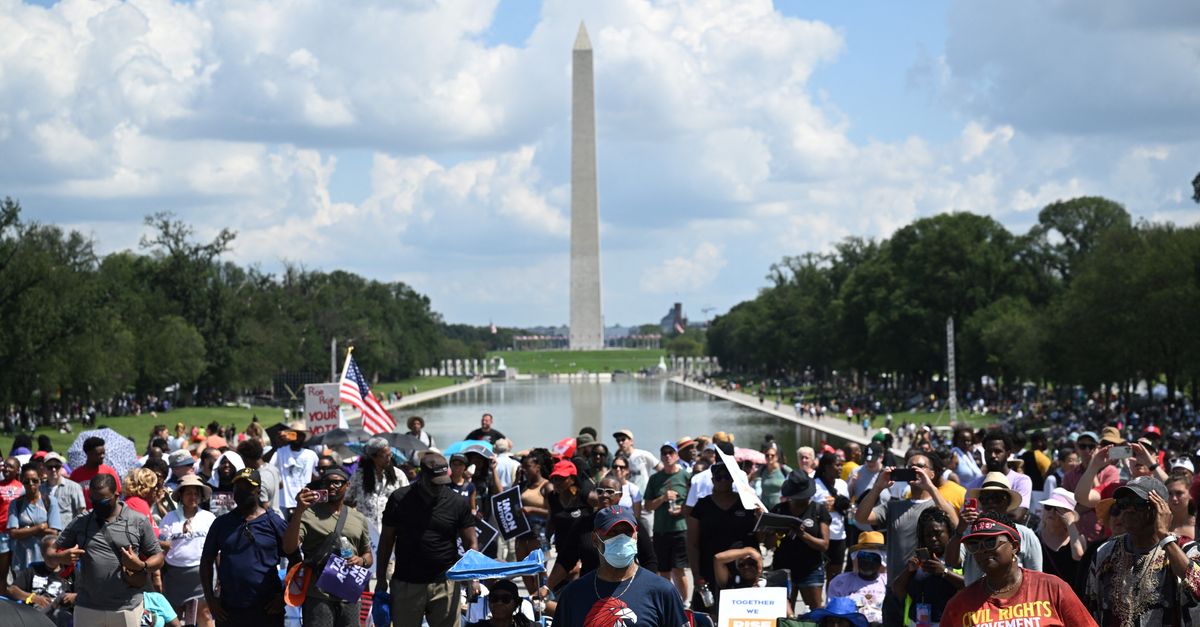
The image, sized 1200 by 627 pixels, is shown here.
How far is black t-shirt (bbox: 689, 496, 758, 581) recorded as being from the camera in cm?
888

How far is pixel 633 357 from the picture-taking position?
147 metres

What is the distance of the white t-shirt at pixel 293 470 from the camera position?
12.5m

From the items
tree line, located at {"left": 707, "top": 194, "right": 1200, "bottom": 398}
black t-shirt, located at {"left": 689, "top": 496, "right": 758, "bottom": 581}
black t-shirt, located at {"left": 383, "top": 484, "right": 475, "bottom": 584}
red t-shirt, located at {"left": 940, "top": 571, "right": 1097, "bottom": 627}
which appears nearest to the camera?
red t-shirt, located at {"left": 940, "top": 571, "right": 1097, "bottom": 627}

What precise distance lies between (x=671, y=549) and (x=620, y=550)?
17.3 ft

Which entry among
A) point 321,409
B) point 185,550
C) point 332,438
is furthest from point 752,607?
point 321,409

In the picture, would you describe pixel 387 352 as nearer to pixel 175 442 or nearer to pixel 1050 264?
pixel 1050 264

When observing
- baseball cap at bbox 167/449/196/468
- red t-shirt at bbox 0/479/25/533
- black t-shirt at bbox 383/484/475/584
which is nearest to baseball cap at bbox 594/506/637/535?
black t-shirt at bbox 383/484/475/584

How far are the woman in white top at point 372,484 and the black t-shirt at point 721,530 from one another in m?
2.42

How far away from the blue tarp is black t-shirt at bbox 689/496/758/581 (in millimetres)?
1810

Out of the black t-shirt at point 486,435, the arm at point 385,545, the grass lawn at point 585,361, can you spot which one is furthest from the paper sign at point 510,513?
the grass lawn at point 585,361

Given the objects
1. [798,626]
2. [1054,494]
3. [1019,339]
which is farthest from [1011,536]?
[1019,339]

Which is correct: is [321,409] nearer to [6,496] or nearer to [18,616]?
[6,496]

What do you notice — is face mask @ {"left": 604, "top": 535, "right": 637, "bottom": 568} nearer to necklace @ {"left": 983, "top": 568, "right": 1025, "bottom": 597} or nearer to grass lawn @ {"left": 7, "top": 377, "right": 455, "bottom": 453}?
necklace @ {"left": 983, "top": 568, "right": 1025, "bottom": 597}

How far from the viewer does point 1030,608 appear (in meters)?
4.85
